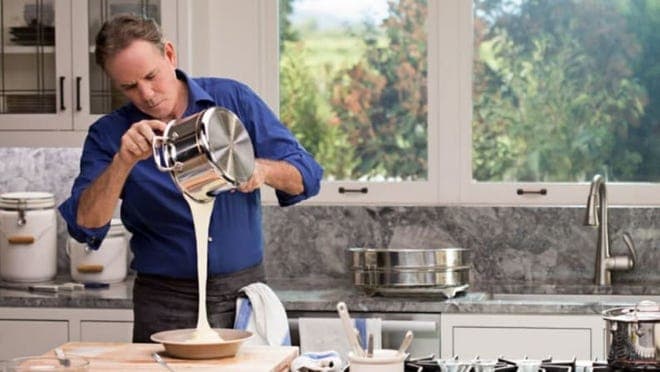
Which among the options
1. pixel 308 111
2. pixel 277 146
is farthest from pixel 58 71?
pixel 277 146

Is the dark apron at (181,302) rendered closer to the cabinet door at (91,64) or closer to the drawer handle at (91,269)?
the drawer handle at (91,269)

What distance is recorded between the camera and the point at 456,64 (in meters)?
5.27

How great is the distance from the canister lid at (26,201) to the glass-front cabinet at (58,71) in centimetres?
21

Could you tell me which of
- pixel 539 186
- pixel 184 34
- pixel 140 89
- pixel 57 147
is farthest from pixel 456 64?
pixel 140 89

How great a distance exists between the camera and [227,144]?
3.01 m

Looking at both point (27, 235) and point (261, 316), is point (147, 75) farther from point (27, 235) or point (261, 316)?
point (27, 235)

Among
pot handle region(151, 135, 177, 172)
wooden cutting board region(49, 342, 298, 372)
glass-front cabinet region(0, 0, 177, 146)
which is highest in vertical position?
glass-front cabinet region(0, 0, 177, 146)

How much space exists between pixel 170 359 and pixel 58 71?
2.46 metres

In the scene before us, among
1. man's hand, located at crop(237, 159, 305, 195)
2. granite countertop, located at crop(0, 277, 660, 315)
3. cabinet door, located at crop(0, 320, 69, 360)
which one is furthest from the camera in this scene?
cabinet door, located at crop(0, 320, 69, 360)

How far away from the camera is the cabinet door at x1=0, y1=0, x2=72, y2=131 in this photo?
514 centimetres

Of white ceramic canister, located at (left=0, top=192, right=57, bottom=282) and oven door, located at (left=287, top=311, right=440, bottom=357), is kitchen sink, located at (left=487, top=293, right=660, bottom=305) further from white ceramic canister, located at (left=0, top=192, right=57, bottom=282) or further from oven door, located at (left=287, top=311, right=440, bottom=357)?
white ceramic canister, located at (left=0, top=192, right=57, bottom=282)

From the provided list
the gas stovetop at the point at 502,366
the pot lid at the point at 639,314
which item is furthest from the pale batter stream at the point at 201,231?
the pot lid at the point at 639,314

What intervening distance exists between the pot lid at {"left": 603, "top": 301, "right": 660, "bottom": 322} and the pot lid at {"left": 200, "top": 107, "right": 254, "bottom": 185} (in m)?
0.87

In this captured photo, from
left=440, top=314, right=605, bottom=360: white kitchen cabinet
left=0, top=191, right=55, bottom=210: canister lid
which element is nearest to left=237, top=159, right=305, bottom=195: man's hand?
left=440, top=314, right=605, bottom=360: white kitchen cabinet
